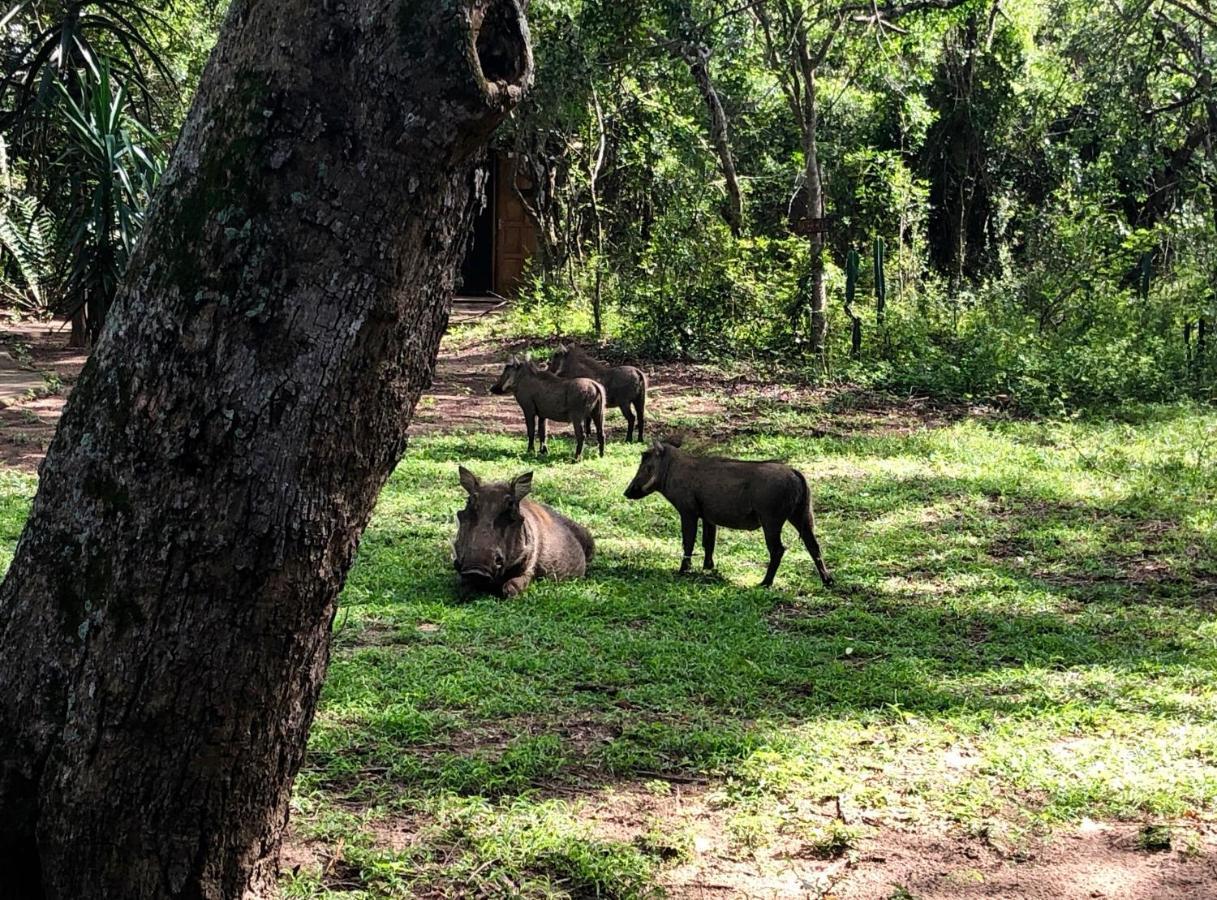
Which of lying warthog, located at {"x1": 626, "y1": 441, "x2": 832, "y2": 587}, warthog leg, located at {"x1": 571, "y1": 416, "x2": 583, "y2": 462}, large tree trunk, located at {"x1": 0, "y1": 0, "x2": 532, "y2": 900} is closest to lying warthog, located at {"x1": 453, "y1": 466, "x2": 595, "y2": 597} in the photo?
lying warthog, located at {"x1": 626, "y1": 441, "x2": 832, "y2": 587}

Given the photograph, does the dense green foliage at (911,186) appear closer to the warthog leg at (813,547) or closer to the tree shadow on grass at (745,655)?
the tree shadow on grass at (745,655)

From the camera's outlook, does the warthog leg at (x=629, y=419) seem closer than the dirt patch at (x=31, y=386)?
No

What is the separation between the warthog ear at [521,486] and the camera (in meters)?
6.93

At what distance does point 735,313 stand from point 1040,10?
998cm

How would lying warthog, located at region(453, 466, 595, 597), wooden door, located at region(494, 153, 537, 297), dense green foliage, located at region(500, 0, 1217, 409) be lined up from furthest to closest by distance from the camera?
wooden door, located at region(494, 153, 537, 297) → dense green foliage, located at region(500, 0, 1217, 409) → lying warthog, located at region(453, 466, 595, 597)

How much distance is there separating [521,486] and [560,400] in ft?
13.2

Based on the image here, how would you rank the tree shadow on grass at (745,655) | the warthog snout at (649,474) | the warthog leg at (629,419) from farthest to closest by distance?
the warthog leg at (629,419)
the warthog snout at (649,474)
the tree shadow on grass at (745,655)

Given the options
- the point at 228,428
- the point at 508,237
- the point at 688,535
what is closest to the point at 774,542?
the point at 688,535

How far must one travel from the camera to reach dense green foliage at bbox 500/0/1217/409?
1528cm

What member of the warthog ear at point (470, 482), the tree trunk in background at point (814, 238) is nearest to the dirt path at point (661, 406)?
the tree trunk in background at point (814, 238)

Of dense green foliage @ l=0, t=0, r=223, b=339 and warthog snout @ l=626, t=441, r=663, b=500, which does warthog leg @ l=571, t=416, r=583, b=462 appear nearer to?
warthog snout @ l=626, t=441, r=663, b=500

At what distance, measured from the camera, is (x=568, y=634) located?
241 inches

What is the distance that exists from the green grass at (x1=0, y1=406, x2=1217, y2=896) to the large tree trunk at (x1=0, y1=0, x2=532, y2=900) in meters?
1.02

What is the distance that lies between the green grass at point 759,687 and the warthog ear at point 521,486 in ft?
1.99
